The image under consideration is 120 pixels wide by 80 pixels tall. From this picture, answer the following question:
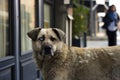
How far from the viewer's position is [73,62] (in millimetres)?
6363

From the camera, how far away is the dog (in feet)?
20.1

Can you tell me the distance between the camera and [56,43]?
6059 mm

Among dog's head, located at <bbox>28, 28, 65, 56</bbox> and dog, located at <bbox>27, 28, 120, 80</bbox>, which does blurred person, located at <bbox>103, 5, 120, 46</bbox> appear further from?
dog's head, located at <bbox>28, 28, 65, 56</bbox>

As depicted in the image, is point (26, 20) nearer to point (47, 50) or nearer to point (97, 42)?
point (47, 50)

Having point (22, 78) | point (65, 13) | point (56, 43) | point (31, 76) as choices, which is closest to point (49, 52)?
point (56, 43)

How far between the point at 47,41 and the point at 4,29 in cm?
265

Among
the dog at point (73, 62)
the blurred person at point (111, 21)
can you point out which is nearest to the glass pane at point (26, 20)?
the dog at point (73, 62)

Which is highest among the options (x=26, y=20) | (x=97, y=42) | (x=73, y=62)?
(x=26, y=20)

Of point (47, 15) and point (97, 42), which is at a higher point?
point (47, 15)

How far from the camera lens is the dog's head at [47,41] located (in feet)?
19.5

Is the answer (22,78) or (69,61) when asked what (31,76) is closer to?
(22,78)

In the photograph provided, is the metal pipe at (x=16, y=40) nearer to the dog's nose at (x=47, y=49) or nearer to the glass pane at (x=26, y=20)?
the glass pane at (x=26, y=20)

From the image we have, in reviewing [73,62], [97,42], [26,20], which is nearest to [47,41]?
[73,62]

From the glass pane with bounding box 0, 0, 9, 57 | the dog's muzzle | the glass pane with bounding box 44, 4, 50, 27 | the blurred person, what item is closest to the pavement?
the blurred person
